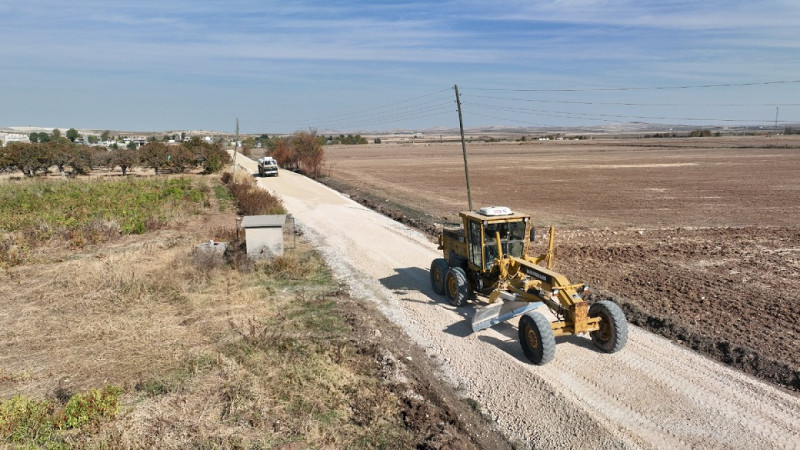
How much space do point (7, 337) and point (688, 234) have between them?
21001 millimetres

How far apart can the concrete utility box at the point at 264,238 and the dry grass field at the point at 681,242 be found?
24.5 ft

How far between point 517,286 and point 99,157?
52435 mm

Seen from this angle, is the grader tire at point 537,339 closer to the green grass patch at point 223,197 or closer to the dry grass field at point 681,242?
the dry grass field at point 681,242

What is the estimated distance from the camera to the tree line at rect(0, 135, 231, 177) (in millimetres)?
47219

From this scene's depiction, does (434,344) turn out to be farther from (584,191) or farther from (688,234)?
(584,191)

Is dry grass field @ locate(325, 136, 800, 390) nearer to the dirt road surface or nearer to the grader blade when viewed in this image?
the dirt road surface

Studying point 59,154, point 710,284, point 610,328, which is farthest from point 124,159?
point 610,328

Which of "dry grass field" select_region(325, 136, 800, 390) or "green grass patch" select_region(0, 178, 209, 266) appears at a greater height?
"green grass patch" select_region(0, 178, 209, 266)

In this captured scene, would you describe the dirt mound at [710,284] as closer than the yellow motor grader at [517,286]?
No

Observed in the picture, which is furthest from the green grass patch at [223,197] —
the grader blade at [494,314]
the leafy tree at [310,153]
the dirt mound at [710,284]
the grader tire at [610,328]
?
the grader tire at [610,328]

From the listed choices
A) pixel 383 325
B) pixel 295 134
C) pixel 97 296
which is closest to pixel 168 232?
pixel 97 296

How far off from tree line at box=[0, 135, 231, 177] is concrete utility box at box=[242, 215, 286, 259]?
126ft

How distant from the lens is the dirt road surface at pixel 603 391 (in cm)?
729

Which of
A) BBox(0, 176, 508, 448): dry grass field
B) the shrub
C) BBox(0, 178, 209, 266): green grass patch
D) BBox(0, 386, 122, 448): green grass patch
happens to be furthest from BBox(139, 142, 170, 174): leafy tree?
the shrub
